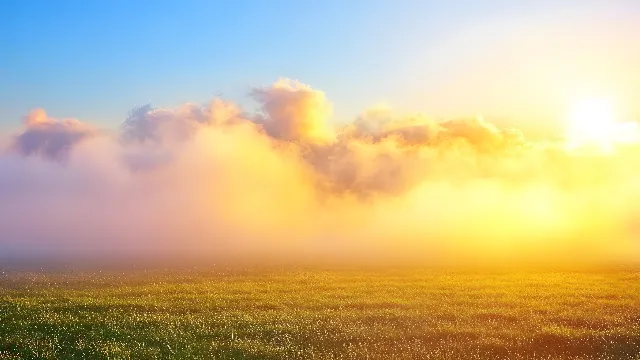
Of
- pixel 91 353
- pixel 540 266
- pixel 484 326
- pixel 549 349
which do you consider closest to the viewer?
pixel 91 353

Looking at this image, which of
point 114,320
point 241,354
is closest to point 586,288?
point 241,354

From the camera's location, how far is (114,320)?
25.4 metres

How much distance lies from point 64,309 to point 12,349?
27.1 ft

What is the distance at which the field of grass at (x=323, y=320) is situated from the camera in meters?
20.7

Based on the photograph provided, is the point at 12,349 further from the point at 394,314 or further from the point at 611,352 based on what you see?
the point at 611,352

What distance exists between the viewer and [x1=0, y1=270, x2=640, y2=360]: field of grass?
67.9 feet

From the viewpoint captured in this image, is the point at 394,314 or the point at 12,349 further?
the point at 394,314

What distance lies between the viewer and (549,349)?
21.6 m

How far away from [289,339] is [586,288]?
25.7m

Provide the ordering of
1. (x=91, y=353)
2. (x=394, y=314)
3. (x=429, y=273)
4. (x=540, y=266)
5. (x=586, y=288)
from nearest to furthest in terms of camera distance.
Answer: (x=91, y=353) → (x=394, y=314) → (x=586, y=288) → (x=429, y=273) → (x=540, y=266)

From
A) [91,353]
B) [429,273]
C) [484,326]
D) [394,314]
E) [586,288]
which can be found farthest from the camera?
[429,273]

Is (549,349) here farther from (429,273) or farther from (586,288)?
(429,273)

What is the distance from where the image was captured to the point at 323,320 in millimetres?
25766

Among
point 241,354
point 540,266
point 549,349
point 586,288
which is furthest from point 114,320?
point 540,266
